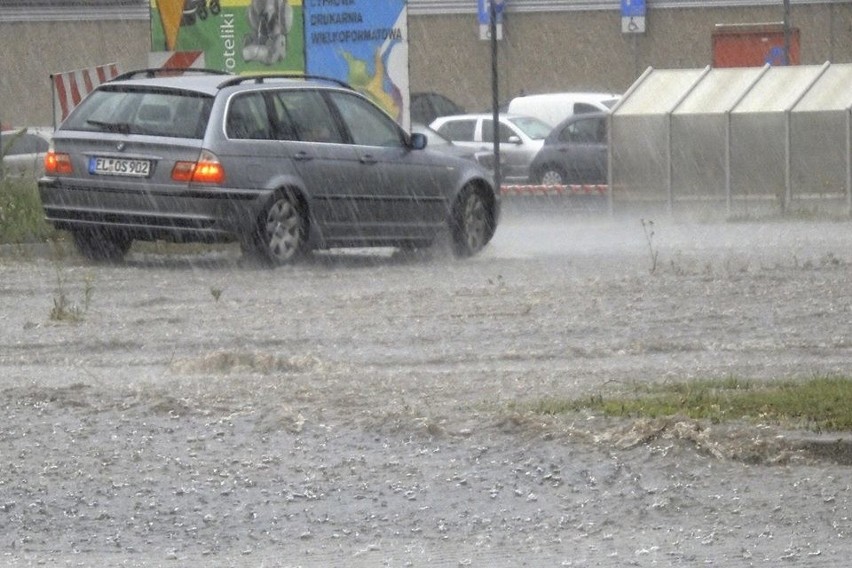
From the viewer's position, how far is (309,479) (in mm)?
6840

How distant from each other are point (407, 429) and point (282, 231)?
7.15 m

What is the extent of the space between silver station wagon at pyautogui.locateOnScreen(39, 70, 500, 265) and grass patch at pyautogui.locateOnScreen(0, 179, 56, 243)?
1.12 m

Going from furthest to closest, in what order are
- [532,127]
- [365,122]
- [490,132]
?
1. [532,127]
2. [490,132]
3. [365,122]

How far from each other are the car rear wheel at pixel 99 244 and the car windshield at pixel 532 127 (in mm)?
20246

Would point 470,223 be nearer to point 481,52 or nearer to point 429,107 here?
point 429,107

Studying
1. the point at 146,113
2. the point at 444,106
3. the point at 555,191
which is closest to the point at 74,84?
the point at 146,113

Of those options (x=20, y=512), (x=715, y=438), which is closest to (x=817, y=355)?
(x=715, y=438)

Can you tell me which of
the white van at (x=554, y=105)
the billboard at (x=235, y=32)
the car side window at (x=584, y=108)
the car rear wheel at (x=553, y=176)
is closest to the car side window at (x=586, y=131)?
the car rear wheel at (x=553, y=176)

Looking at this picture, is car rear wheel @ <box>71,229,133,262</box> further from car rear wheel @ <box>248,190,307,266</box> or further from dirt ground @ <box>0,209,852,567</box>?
dirt ground @ <box>0,209,852,567</box>

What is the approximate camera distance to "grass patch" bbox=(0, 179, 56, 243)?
52.9 ft

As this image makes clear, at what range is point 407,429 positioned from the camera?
757 centimetres

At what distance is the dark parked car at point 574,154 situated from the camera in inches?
1254

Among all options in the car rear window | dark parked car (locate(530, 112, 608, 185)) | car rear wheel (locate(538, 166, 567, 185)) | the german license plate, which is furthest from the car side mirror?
car rear wheel (locate(538, 166, 567, 185))

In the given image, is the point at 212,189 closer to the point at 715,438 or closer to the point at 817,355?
the point at 817,355
